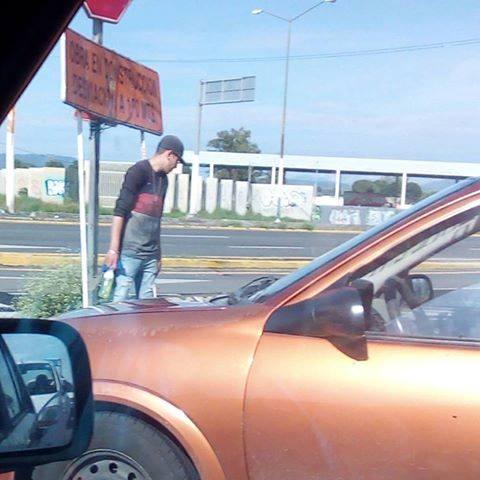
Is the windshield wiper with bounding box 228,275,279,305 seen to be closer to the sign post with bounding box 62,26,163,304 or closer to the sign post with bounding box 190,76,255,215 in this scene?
the sign post with bounding box 62,26,163,304

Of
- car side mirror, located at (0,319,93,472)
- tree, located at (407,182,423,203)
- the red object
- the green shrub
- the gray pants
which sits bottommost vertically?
the green shrub

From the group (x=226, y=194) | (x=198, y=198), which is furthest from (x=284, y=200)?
(x=198, y=198)

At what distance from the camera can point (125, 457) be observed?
3.62 metres

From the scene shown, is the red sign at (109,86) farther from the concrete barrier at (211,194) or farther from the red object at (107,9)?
the concrete barrier at (211,194)

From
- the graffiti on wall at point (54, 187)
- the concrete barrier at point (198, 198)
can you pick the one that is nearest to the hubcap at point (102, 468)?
the concrete barrier at point (198, 198)

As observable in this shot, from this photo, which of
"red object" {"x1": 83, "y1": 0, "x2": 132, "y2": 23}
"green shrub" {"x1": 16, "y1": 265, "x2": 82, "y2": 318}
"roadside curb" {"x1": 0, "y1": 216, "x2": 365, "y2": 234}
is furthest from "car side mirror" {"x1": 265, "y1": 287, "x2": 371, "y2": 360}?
"roadside curb" {"x1": 0, "y1": 216, "x2": 365, "y2": 234}

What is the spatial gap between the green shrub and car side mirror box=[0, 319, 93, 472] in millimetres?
5264

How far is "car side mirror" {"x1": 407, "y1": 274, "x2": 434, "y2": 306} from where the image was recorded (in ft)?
12.0

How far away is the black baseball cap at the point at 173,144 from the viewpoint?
7148mm

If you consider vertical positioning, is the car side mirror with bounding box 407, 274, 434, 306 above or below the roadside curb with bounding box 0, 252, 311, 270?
above

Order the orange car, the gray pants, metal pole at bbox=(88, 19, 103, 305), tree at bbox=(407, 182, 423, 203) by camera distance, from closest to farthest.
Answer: the orange car → tree at bbox=(407, 182, 423, 203) → the gray pants → metal pole at bbox=(88, 19, 103, 305)

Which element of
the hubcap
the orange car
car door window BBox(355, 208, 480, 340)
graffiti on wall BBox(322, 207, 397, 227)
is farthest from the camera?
graffiti on wall BBox(322, 207, 397, 227)

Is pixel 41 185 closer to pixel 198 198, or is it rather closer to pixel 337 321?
pixel 198 198

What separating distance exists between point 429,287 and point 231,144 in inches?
1070
